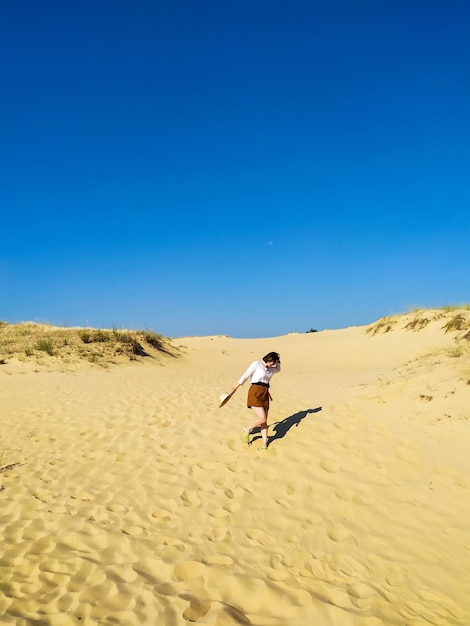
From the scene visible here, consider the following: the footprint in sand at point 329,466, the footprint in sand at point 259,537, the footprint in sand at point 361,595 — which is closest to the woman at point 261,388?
the footprint in sand at point 329,466

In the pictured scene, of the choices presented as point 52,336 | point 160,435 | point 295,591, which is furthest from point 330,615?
point 52,336

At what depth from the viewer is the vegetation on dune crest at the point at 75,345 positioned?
1698 cm

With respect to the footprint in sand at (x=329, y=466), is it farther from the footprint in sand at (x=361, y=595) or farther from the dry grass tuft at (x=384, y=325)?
the dry grass tuft at (x=384, y=325)

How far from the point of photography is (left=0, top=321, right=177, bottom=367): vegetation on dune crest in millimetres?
16984

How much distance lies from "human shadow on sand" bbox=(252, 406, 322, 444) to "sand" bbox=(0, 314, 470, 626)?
55 mm

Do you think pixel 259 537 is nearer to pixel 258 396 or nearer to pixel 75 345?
pixel 258 396

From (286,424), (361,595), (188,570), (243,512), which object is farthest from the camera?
(286,424)

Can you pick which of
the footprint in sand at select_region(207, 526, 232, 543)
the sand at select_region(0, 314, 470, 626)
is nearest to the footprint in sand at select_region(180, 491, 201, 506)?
the sand at select_region(0, 314, 470, 626)

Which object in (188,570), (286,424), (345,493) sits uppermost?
(286,424)

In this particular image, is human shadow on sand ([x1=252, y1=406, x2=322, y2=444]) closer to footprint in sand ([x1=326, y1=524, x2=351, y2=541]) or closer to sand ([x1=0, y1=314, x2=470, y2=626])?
sand ([x1=0, y1=314, x2=470, y2=626])

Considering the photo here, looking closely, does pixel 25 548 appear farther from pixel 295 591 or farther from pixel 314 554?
pixel 314 554

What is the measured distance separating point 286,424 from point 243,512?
3.41 m

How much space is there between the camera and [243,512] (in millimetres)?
5059

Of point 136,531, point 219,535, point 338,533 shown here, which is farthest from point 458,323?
point 136,531
